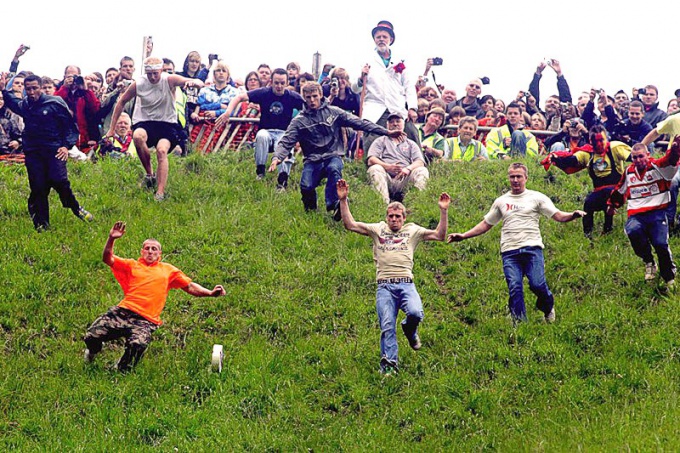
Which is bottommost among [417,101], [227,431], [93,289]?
[227,431]

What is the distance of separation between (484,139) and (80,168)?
8.34 metres

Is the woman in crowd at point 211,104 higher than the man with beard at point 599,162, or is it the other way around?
the woman in crowd at point 211,104

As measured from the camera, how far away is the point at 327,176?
13555mm

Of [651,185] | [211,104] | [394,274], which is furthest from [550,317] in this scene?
[211,104]

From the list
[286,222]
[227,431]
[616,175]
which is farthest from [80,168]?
[616,175]

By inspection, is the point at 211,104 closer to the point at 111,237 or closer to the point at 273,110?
the point at 273,110

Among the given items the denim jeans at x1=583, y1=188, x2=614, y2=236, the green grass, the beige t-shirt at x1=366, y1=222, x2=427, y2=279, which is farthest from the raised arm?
the denim jeans at x1=583, y1=188, x2=614, y2=236

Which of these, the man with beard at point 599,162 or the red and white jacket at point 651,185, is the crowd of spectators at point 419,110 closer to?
the man with beard at point 599,162

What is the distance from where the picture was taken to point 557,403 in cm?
861

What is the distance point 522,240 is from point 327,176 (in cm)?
430

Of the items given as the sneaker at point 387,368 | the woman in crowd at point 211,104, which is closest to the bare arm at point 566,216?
the sneaker at point 387,368

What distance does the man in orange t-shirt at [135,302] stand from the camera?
9.09 metres

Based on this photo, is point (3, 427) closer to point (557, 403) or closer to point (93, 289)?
point (93, 289)

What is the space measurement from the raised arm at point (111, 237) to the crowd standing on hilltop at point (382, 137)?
17mm
